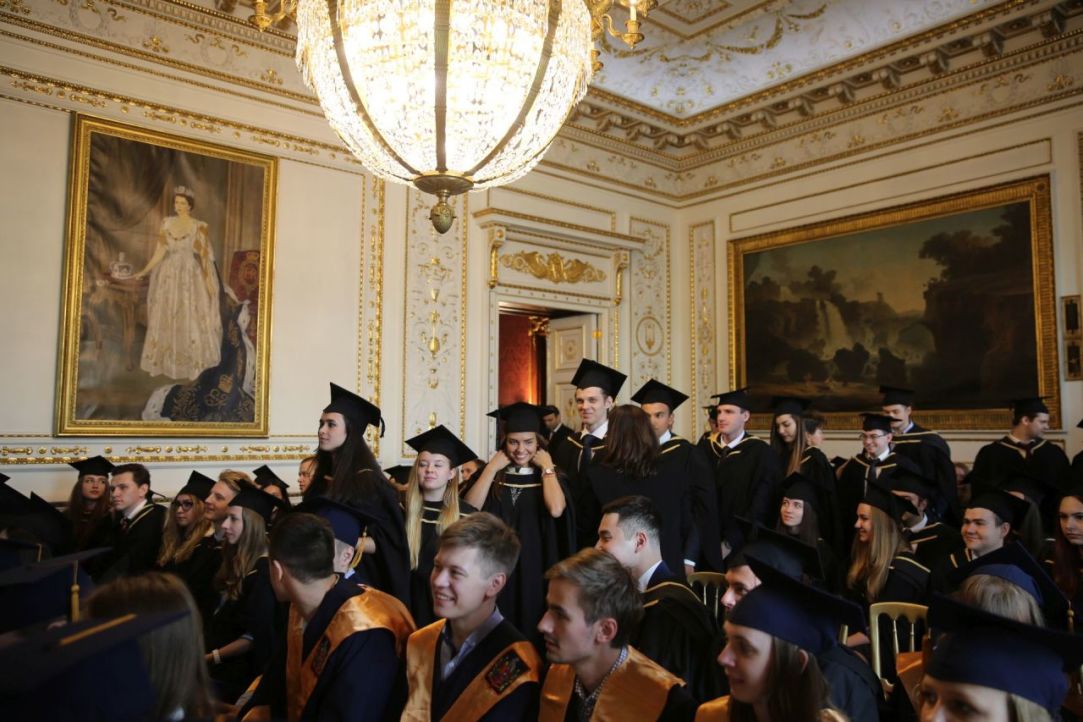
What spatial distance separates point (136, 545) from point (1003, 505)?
19.3ft

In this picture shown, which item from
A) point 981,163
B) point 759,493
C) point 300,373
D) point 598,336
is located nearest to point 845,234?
point 981,163

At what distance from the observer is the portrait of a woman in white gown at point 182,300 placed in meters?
8.02

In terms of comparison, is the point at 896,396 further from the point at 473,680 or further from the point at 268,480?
the point at 473,680

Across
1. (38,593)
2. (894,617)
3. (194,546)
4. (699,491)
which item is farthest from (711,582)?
(194,546)

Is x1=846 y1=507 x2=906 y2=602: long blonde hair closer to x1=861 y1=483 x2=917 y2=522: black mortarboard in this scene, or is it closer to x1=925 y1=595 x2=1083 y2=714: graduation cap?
x1=861 y1=483 x2=917 y2=522: black mortarboard

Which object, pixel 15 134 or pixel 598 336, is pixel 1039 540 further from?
pixel 15 134

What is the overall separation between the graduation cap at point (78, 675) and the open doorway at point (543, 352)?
348 inches

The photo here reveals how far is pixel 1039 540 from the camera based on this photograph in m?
5.10

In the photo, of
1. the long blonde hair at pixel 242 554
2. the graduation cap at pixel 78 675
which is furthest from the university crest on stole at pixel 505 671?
the long blonde hair at pixel 242 554

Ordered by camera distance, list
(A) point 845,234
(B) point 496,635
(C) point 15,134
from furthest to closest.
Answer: (A) point 845,234, (C) point 15,134, (B) point 496,635

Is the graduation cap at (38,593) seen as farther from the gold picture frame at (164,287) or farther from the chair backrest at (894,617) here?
the gold picture frame at (164,287)

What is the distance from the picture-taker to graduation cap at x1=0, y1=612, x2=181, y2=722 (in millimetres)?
1276

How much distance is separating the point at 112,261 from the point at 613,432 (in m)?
5.38

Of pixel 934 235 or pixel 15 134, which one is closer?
pixel 15 134
